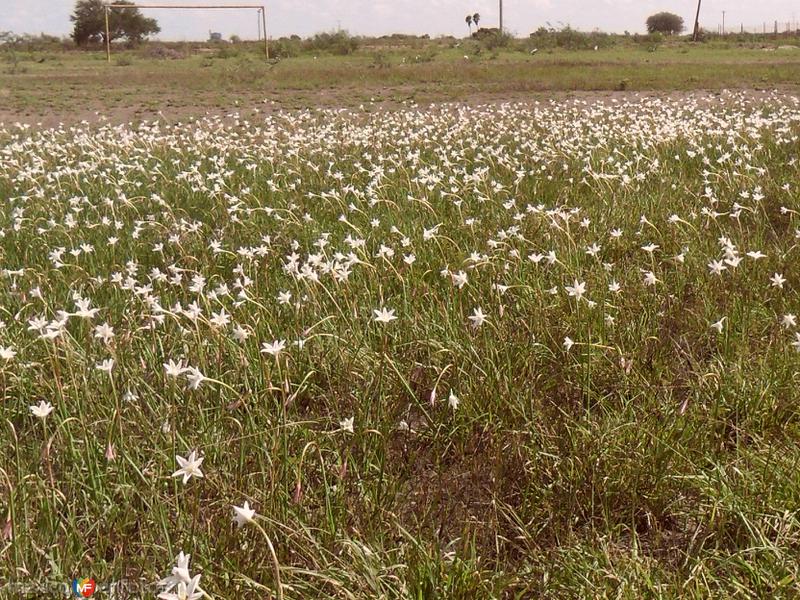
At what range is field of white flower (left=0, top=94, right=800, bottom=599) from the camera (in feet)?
6.75

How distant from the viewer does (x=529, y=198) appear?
6359 millimetres

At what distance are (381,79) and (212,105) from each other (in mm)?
8219

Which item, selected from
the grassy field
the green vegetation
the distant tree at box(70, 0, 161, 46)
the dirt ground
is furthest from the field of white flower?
the distant tree at box(70, 0, 161, 46)

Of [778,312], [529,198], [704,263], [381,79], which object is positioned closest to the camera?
[778,312]

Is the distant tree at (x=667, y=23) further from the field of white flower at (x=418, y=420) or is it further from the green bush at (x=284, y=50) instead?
the field of white flower at (x=418, y=420)

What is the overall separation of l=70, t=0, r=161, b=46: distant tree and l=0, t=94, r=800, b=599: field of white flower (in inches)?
2758

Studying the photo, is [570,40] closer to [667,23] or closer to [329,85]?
[329,85]

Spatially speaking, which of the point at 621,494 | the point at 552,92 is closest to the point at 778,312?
the point at 621,494

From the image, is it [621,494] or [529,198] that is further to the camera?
[529,198]

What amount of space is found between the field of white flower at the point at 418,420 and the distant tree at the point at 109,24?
70.1 m

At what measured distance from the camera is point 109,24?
69250 millimetres

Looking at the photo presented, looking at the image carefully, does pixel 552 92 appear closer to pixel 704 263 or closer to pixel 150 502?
pixel 704 263

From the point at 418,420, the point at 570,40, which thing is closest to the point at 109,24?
the point at 570,40

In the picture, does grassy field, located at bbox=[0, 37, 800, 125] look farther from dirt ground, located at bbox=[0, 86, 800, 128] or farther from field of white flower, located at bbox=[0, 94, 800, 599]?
field of white flower, located at bbox=[0, 94, 800, 599]
